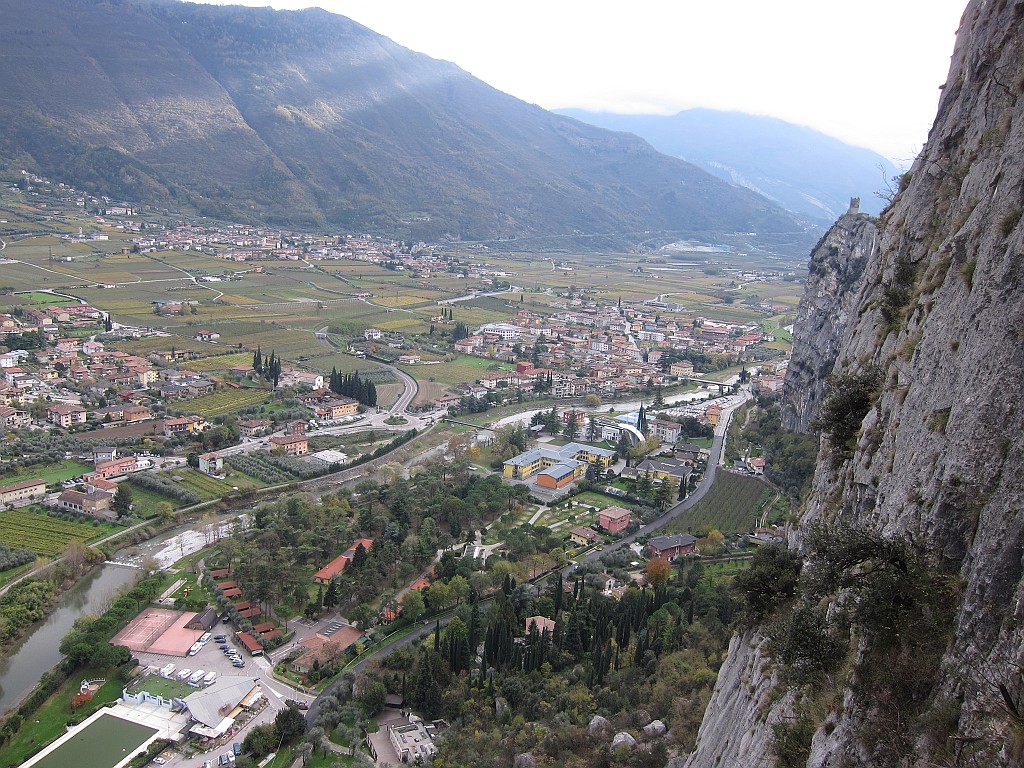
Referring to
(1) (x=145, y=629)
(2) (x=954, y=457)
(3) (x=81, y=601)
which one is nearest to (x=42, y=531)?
(3) (x=81, y=601)

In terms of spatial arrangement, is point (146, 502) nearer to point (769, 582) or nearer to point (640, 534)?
point (640, 534)

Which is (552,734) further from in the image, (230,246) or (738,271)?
(738,271)

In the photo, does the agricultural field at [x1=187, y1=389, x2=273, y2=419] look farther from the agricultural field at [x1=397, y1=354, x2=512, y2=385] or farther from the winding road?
the winding road

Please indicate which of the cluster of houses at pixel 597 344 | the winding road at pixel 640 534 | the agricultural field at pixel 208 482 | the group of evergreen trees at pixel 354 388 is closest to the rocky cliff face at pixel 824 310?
the winding road at pixel 640 534

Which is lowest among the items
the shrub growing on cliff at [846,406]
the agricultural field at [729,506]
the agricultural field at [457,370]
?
the agricultural field at [457,370]

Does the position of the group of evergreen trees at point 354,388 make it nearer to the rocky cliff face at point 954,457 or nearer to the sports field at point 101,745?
the sports field at point 101,745

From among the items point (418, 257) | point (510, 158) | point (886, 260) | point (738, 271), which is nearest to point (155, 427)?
point (886, 260)
